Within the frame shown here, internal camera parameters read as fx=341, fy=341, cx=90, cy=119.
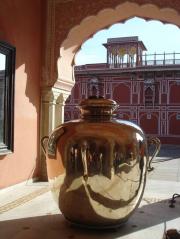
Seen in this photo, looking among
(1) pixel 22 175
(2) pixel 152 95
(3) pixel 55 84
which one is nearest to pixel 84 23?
(3) pixel 55 84

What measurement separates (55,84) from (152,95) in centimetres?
1598

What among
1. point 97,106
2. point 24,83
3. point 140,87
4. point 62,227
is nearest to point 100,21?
point 24,83

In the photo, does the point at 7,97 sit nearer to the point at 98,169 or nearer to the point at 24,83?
the point at 24,83

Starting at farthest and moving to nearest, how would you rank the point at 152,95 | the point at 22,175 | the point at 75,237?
1. the point at 152,95
2. the point at 22,175
3. the point at 75,237

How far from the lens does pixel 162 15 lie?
4.43m

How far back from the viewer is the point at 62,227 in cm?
254

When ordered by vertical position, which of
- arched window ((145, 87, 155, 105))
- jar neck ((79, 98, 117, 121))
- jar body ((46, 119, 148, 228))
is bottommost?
jar body ((46, 119, 148, 228))

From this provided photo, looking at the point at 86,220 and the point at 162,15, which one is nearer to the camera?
the point at 86,220

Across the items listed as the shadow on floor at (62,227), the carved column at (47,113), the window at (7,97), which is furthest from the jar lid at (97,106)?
the carved column at (47,113)

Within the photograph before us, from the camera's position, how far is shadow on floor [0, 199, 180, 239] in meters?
2.38

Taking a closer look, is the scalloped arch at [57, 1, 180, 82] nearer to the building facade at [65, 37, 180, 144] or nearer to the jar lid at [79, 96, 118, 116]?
the jar lid at [79, 96, 118, 116]

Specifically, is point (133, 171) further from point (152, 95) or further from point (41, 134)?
point (152, 95)

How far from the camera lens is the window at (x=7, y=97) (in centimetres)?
377

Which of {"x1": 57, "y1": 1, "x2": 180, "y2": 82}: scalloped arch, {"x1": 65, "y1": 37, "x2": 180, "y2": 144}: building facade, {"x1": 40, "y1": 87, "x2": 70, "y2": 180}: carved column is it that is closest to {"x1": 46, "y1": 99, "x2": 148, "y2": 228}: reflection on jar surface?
{"x1": 40, "y1": 87, "x2": 70, "y2": 180}: carved column
